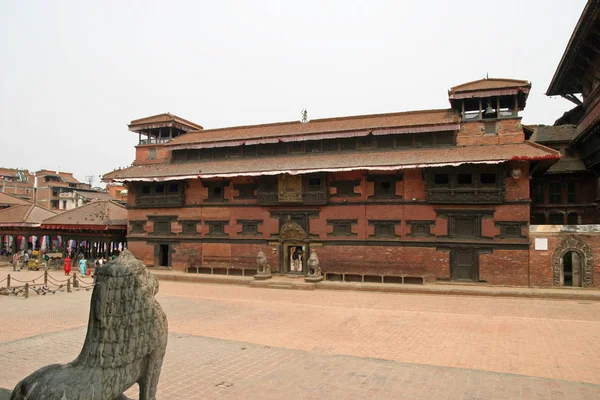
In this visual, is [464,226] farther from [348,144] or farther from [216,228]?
[216,228]

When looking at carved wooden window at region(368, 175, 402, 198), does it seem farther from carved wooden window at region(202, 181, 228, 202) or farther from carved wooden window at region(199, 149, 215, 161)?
carved wooden window at region(199, 149, 215, 161)

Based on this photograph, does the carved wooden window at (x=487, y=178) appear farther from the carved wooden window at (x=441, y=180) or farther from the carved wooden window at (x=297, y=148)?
the carved wooden window at (x=297, y=148)

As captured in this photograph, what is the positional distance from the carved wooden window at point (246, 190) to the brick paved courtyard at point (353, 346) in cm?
1019

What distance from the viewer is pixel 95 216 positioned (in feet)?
119

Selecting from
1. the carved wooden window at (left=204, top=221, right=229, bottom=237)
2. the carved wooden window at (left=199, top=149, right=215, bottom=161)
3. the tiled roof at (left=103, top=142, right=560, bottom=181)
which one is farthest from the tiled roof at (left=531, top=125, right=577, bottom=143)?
the carved wooden window at (left=199, top=149, right=215, bottom=161)

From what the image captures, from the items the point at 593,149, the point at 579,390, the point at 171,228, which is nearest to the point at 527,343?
the point at 579,390

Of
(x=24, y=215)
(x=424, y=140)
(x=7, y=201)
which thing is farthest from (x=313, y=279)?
(x=7, y=201)

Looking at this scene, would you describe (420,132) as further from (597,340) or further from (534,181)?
(597,340)

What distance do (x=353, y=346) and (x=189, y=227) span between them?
21091 millimetres

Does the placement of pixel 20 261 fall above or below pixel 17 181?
below

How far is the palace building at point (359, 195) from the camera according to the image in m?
23.1

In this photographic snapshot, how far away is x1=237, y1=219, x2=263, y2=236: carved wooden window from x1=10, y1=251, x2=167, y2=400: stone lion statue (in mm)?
22740

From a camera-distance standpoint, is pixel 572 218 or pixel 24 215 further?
pixel 24 215

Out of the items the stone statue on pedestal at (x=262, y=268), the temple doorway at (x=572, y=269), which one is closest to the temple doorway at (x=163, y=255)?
the stone statue on pedestal at (x=262, y=268)
